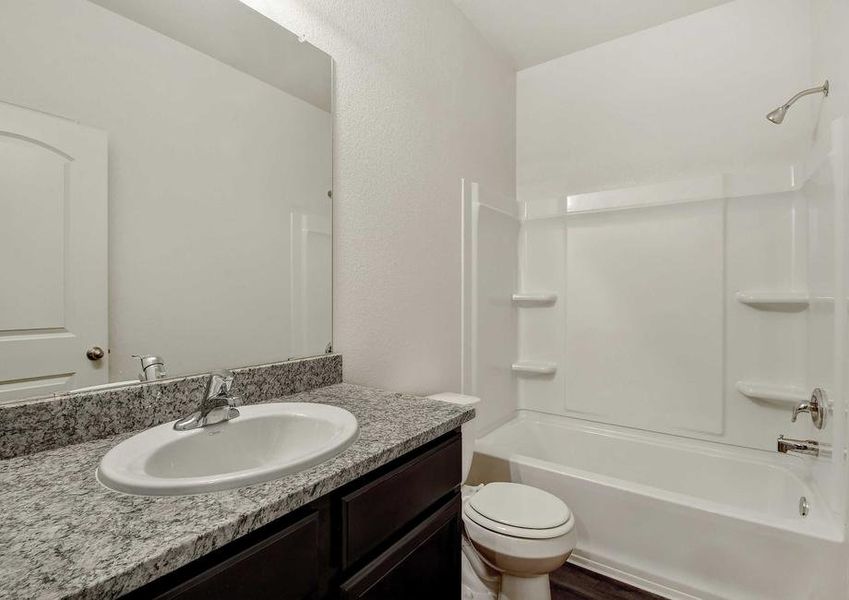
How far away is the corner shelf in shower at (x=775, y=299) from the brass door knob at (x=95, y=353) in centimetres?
253

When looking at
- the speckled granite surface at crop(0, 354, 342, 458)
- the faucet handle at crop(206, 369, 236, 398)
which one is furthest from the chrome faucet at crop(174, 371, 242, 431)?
the speckled granite surface at crop(0, 354, 342, 458)

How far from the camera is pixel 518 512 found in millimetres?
1540

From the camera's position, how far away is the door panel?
2.60ft

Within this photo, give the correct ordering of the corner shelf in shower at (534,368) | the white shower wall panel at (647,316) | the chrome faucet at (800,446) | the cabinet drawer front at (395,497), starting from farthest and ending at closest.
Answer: the corner shelf in shower at (534,368), the white shower wall panel at (647,316), the chrome faucet at (800,446), the cabinet drawer front at (395,497)

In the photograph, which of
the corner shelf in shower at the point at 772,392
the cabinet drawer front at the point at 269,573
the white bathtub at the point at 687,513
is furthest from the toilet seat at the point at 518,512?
the corner shelf in shower at the point at 772,392

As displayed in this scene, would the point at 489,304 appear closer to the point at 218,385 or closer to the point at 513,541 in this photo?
the point at 513,541

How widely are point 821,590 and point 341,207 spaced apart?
2.08 m

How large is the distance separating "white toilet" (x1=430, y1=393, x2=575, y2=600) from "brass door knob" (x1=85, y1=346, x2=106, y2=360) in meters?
1.29

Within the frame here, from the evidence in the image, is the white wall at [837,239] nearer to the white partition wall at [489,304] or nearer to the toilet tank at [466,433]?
the toilet tank at [466,433]

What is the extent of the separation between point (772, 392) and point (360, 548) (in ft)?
6.90

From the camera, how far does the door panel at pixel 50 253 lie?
0.79 m

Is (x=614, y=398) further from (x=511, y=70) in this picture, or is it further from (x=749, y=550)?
(x=511, y=70)

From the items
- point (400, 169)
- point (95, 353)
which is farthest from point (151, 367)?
point (400, 169)

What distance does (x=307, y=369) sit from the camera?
132 cm
